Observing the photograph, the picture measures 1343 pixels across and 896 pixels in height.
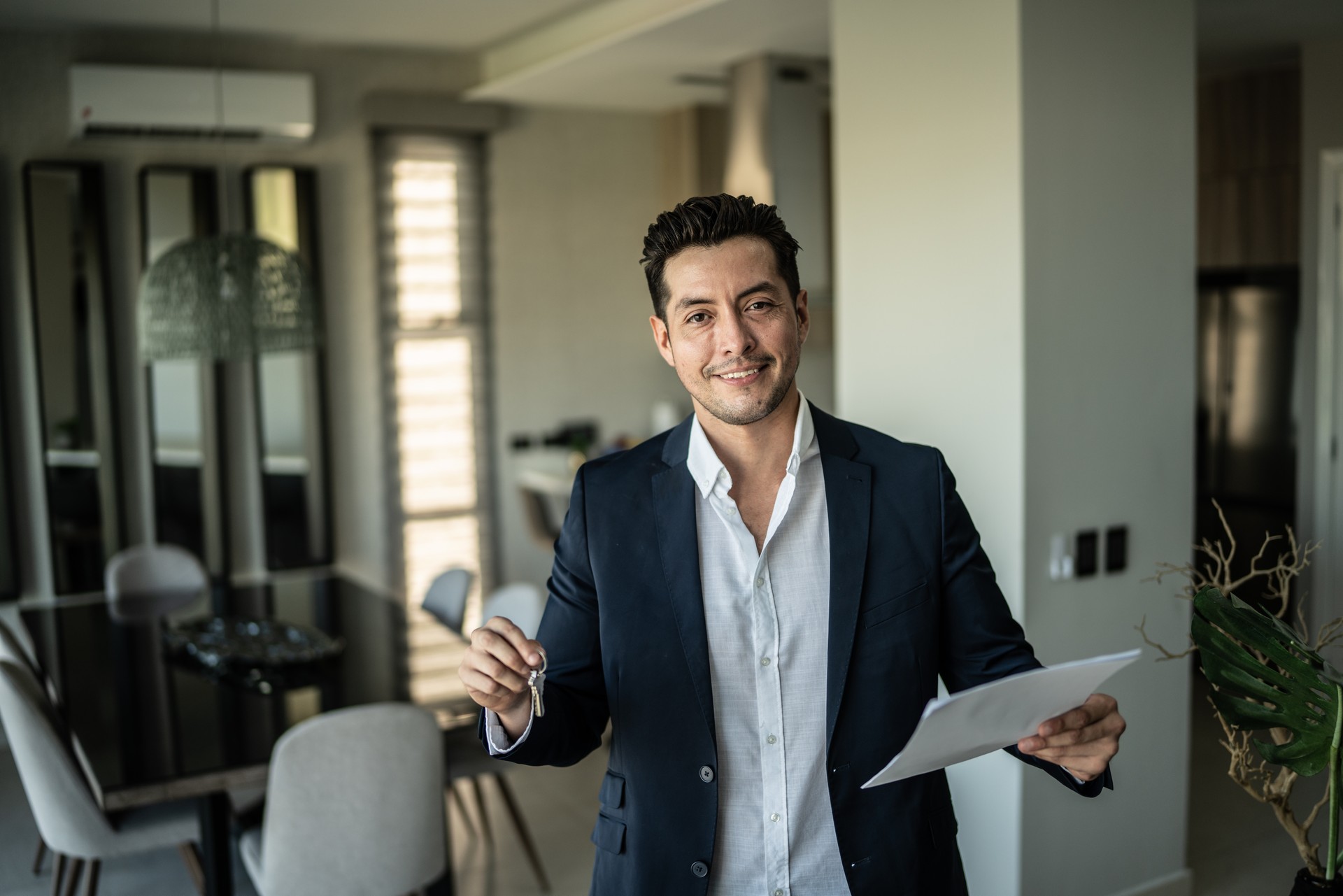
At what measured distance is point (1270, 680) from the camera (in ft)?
4.89

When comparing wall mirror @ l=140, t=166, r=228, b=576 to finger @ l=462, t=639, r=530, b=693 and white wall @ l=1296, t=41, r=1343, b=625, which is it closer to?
finger @ l=462, t=639, r=530, b=693

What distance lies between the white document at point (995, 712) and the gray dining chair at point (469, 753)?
5.63 ft

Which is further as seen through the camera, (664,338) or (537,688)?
(664,338)

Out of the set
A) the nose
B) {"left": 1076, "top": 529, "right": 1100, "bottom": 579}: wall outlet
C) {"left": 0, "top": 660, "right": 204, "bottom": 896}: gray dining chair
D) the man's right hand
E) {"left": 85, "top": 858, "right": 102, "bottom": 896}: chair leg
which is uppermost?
the nose

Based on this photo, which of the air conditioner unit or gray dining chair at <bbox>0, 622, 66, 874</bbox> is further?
the air conditioner unit

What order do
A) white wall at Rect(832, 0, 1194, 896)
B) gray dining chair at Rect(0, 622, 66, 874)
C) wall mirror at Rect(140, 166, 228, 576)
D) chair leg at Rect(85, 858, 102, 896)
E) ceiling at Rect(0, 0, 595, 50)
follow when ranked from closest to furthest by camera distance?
white wall at Rect(832, 0, 1194, 896) < chair leg at Rect(85, 858, 102, 896) < gray dining chair at Rect(0, 622, 66, 874) < ceiling at Rect(0, 0, 595, 50) < wall mirror at Rect(140, 166, 228, 576)

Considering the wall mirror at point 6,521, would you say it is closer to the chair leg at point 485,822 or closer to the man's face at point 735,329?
the chair leg at point 485,822

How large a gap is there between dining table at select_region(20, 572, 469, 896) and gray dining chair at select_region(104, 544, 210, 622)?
0.22 meters

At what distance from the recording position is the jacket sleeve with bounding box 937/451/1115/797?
147 cm

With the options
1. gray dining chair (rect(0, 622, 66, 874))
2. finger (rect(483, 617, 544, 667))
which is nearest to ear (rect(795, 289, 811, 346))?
finger (rect(483, 617, 544, 667))

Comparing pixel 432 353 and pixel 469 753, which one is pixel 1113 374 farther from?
pixel 432 353

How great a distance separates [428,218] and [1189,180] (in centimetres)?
363

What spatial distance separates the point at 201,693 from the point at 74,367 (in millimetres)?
2507

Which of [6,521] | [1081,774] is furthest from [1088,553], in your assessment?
[6,521]
